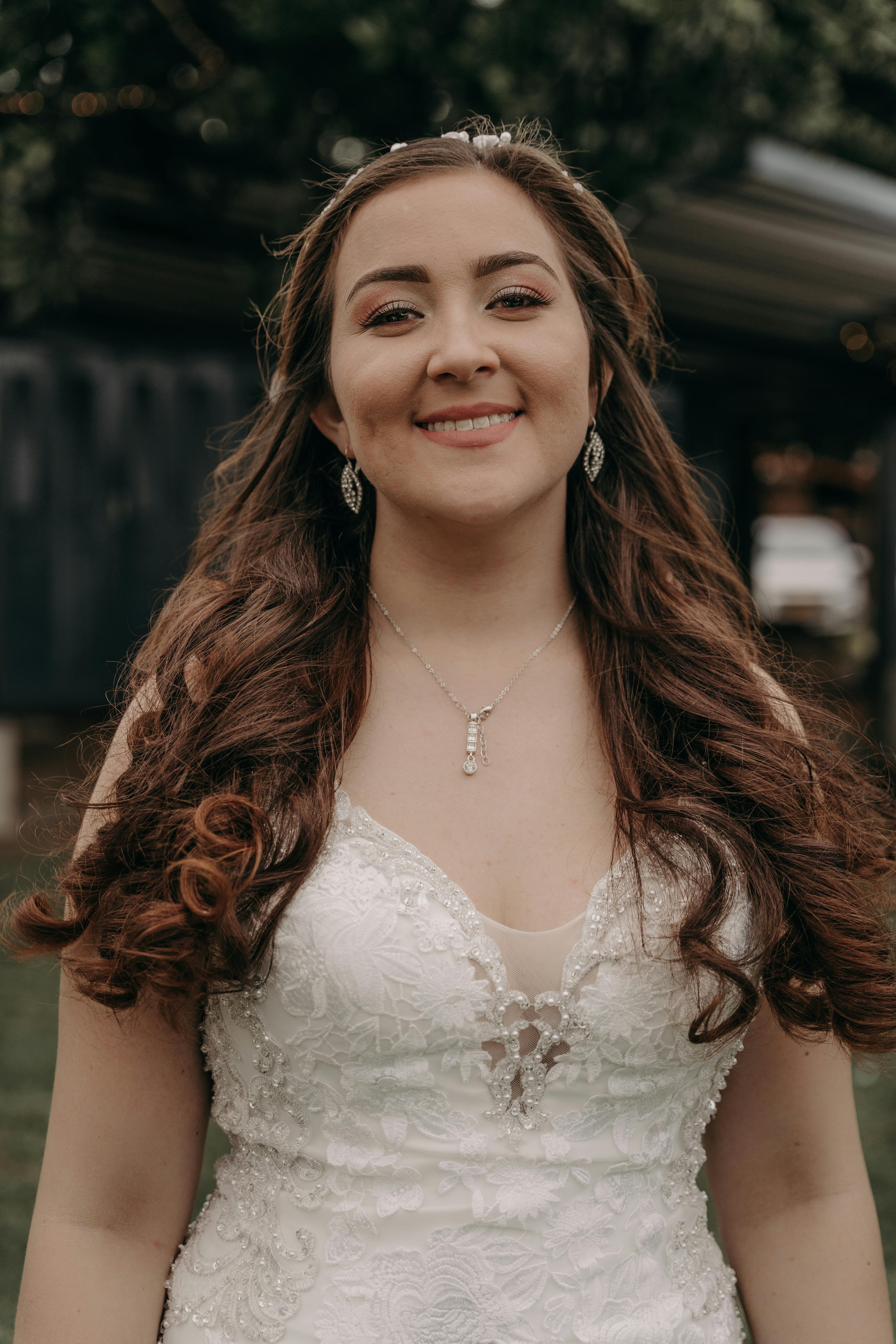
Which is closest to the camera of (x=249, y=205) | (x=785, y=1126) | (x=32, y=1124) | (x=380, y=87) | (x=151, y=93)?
(x=785, y=1126)

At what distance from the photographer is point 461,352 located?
4.82 feet

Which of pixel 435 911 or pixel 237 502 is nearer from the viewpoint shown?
pixel 435 911

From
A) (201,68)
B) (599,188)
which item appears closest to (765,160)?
(599,188)

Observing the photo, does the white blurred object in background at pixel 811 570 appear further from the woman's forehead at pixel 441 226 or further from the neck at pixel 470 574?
the woman's forehead at pixel 441 226

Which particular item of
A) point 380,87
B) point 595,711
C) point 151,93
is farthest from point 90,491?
point 595,711

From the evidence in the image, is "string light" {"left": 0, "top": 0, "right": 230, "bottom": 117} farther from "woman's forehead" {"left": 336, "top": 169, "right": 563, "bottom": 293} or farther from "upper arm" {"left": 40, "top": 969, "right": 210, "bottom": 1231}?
"upper arm" {"left": 40, "top": 969, "right": 210, "bottom": 1231}

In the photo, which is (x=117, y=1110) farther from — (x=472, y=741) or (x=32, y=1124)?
(x=32, y=1124)

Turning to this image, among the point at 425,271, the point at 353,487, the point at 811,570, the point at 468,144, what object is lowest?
the point at 353,487

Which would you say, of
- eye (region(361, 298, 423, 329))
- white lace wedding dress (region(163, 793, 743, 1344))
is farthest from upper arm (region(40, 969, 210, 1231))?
eye (region(361, 298, 423, 329))

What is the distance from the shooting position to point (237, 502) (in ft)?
6.46

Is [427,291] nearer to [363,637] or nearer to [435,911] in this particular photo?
[363,637]

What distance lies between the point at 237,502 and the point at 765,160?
306 centimetres

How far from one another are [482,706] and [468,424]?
0.39 metres

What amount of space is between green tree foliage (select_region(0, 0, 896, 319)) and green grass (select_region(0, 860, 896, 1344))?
263 cm
